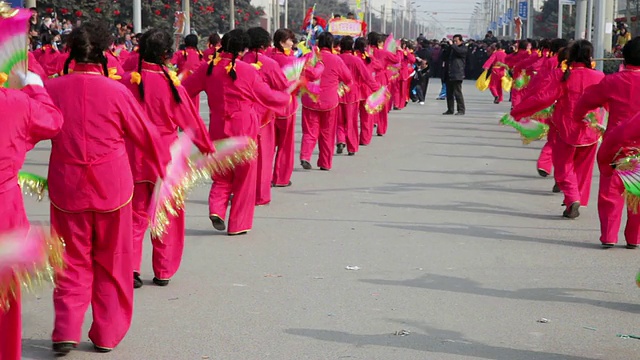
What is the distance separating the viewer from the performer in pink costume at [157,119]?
8.07 meters

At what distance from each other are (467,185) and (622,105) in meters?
5.16

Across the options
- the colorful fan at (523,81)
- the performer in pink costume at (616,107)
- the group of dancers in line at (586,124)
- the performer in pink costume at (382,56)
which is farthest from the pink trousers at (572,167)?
the performer in pink costume at (382,56)

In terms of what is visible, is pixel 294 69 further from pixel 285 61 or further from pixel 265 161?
pixel 265 161

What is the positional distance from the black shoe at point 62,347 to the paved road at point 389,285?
10 centimetres

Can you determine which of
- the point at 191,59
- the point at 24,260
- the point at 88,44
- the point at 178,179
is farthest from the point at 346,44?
the point at 24,260

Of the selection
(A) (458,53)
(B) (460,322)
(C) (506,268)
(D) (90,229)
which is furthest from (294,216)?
(A) (458,53)

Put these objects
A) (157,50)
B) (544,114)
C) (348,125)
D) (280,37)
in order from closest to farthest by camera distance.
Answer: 1. (157,50)
2. (544,114)
3. (280,37)
4. (348,125)

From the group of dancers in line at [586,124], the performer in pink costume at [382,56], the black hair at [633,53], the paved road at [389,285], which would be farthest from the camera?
the performer in pink costume at [382,56]

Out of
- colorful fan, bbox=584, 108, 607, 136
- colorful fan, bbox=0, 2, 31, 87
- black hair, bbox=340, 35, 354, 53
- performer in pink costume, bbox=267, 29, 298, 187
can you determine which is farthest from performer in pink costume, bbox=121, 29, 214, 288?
black hair, bbox=340, 35, 354, 53

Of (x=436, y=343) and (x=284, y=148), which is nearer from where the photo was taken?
(x=436, y=343)

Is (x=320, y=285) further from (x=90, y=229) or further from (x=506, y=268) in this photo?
(x=90, y=229)

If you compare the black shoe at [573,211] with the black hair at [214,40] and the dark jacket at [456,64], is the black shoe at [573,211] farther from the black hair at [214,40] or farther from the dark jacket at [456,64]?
the dark jacket at [456,64]

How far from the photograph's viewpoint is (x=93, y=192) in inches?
251

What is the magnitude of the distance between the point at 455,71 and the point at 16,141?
23.3 m
